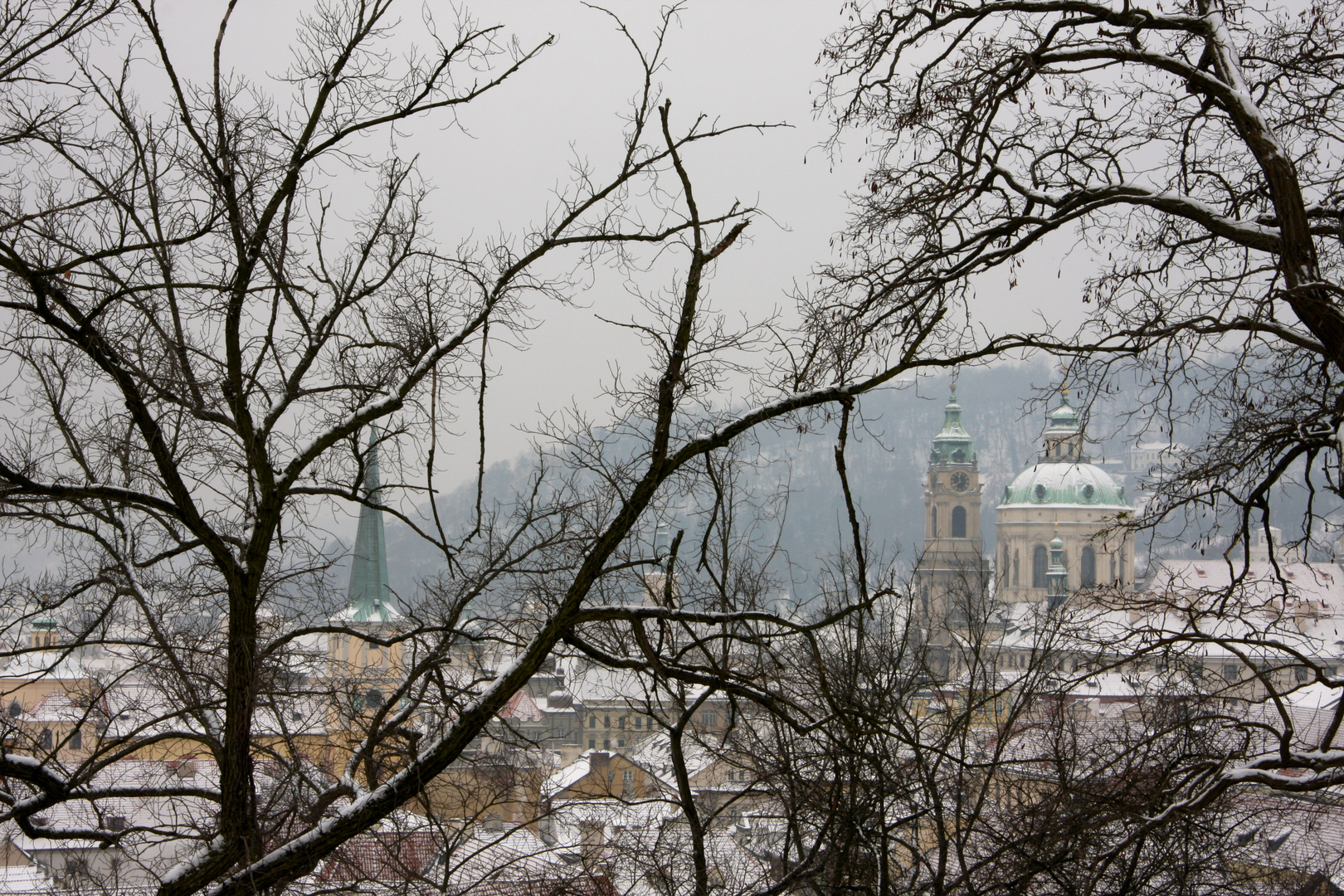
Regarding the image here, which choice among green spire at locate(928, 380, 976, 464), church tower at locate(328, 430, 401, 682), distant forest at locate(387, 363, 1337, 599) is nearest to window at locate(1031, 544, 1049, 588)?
distant forest at locate(387, 363, 1337, 599)

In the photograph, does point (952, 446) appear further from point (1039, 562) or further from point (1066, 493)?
point (1039, 562)

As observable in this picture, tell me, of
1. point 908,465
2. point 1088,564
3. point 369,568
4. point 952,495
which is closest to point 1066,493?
point 1088,564

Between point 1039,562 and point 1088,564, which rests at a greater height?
point 1039,562

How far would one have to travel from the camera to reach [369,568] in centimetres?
921

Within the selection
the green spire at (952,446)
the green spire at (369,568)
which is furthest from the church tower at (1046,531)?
the green spire at (369,568)

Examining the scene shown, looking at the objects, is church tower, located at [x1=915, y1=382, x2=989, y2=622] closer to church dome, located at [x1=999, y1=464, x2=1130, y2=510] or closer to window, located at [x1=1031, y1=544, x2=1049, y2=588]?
church dome, located at [x1=999, y1=464, x2=1130, y2=510]

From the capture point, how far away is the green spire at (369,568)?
6.20 m

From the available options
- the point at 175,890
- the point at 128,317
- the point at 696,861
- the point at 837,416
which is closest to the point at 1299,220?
the point at 837,416

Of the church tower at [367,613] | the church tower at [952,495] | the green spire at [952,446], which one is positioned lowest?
the church tower at [367,613]

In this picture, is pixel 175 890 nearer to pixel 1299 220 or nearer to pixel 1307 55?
pixel 1299 220

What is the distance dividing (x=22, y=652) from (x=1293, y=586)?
20.9 ft

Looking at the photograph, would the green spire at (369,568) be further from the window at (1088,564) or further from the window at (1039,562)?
the window at (1039,562)

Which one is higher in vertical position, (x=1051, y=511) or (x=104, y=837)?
(x=1051, y=511)

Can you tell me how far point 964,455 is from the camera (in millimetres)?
111562
